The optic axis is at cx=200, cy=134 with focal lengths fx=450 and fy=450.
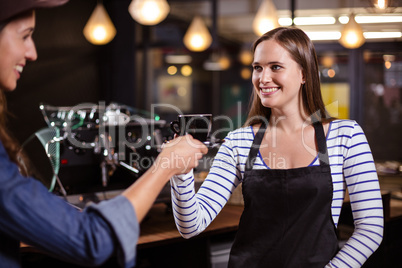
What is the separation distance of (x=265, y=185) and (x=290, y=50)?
527mm

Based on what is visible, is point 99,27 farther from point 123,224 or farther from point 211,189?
point 123,224

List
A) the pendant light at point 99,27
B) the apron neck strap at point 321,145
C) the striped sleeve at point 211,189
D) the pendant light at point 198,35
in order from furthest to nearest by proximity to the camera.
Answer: the pendant light at point 198,35, the pendant light at point 99,27, the apron neck strap at point 321,145, the striped sleeve at point 211,189

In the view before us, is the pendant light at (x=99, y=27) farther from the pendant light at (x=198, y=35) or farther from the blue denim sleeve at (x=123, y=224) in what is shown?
the blue denim sleeve at (x=123, y=224)

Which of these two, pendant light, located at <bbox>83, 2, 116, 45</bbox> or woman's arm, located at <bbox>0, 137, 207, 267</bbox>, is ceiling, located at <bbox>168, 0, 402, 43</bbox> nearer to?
pendant light, located at <bbox>83, 2, 116, 45</bbox>

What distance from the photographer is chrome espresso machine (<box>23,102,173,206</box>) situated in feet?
8.80

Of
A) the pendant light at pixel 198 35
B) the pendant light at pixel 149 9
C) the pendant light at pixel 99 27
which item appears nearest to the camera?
the pendant light at pixel 149 9

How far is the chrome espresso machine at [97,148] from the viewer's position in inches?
106

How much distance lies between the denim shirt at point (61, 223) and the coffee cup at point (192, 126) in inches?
24.5

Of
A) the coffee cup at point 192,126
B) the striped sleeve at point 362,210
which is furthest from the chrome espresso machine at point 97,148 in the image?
the striped sleeve at point 362,210

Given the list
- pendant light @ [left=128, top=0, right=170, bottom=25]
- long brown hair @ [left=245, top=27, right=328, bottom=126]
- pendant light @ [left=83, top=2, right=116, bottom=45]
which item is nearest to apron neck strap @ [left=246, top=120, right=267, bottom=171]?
long brown hair @ [left=245, top=27, right=328, bottom=126]

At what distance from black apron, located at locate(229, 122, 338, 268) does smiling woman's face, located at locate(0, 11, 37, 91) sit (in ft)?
3.27

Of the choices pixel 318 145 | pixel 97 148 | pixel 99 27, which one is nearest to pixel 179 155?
pixel 318 145

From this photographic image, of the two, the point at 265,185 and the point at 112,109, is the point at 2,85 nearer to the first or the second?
the point at 265,185

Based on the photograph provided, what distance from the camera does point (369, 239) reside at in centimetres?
159
